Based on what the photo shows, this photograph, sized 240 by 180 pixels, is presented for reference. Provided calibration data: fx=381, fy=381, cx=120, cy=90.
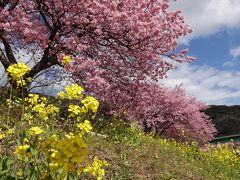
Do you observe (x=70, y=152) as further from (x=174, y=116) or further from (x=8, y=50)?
(x=174, y=116)

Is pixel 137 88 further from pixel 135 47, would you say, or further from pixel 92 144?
pixel 92 144

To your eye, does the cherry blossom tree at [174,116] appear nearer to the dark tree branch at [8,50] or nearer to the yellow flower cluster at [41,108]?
the dark tree branch at [8,50]

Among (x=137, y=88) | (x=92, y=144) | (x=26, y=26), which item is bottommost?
(x=92, y=144)

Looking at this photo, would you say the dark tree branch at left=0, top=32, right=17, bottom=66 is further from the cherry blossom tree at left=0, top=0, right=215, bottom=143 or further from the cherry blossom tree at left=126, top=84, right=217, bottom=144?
the cherry blossom tree at left=126, top=84, right=217, bottom=144

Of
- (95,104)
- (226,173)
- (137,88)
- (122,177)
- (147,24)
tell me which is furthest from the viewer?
(137,88)

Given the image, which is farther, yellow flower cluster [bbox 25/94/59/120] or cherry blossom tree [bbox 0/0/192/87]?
cherry blossom tree [bbox 0/0/192/87]

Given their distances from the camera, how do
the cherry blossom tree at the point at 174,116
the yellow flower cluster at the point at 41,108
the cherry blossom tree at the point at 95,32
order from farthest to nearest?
the cherry blossom tree at the point at 174,116 → the cherry blossom tree at the point at 95,32 → the yellow flower cluster at the point at 41,108

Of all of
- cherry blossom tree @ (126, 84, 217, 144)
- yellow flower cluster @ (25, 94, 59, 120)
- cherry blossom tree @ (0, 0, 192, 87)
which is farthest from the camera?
cherry blossom tree @ (126, 84, 217, 144)

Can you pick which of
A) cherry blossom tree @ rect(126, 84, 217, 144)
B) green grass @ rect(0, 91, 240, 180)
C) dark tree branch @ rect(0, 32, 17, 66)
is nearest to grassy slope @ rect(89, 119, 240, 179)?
green grass @ rect(0, 91, 240, 180)

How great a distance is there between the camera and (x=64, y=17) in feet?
36.7

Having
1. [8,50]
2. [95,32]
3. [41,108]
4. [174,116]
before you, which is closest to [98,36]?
[95,32]

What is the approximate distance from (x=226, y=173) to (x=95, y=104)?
839 cm

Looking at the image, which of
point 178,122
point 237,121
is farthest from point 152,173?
point 237,121

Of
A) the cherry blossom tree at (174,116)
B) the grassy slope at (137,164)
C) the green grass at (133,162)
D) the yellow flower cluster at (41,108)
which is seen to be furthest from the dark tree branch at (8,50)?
the cherry blossom tree at (174,116)
